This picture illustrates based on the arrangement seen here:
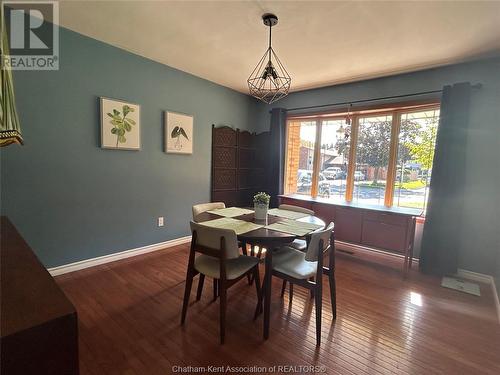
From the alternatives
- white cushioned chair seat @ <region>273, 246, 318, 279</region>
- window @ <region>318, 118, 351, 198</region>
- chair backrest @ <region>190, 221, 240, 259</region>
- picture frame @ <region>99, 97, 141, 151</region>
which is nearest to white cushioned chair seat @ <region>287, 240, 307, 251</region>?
white cushioned chair seat @ <region>273, 246, 318, 279</region>

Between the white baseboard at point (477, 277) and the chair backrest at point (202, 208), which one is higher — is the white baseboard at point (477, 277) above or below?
below

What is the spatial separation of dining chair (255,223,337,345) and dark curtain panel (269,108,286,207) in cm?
216

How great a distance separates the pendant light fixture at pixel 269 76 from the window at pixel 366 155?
1.20 metres

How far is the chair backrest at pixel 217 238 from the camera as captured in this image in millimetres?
1644

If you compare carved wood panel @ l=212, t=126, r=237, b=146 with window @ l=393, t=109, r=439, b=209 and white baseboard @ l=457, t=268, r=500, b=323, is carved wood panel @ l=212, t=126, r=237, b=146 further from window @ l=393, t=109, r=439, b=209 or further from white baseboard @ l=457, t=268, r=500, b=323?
white baseboard @ l=457, t=268, r=500, b=323

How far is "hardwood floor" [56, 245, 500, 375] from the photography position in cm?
155

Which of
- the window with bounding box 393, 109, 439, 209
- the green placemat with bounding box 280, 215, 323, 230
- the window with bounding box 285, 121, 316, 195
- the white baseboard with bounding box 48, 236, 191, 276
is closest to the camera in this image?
the green placemat with bounding box 280, 215, 323, 230

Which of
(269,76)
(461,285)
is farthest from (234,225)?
(461,285)

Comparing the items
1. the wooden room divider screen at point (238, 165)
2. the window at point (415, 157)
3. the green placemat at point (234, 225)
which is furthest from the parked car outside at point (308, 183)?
the green placemat at point (234, 225)

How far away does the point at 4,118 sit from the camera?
41.4 inches

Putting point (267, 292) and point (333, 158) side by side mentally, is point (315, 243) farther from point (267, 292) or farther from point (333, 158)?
point (333, 158)

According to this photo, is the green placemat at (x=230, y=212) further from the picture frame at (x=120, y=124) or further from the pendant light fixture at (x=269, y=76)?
the picture frame at (x=120, y=124)

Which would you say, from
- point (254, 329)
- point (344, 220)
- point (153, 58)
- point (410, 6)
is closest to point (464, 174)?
point (344, 220)

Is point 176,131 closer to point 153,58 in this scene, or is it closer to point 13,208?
point 153,58
